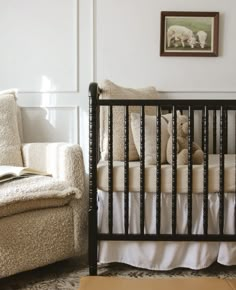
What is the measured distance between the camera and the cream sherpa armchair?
1.75m

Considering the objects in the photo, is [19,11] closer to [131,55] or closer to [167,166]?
[131,55]

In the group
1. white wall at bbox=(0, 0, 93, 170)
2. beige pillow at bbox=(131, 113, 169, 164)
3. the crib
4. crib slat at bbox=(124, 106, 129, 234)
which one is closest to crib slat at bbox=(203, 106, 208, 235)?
the crib

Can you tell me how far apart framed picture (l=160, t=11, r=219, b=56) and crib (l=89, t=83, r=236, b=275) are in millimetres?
944

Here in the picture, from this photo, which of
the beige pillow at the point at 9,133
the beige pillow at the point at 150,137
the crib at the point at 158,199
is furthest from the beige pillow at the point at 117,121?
the beige pillow at the point at 9,133

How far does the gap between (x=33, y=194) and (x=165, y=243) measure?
2.13 ft

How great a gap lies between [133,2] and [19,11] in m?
0.73

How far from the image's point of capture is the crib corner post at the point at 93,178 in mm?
1868

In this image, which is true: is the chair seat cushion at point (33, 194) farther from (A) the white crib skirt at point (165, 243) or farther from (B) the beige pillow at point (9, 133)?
(B) the beige pillow at point (9, 133)

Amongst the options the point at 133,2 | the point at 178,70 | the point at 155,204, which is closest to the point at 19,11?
the point at 133,2

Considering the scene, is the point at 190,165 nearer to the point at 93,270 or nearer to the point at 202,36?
the point at 93,270

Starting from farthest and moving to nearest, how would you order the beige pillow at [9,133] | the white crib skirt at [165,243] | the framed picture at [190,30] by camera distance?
the framed picture at [190,30] → the beige pillow at [9,133] → the white crib skirt at [165,243]

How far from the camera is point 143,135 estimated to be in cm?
188

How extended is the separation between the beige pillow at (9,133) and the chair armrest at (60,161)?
0.07m

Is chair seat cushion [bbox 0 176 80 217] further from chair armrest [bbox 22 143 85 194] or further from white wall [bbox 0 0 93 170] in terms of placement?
white wall [bbox 0 0 93 170]
